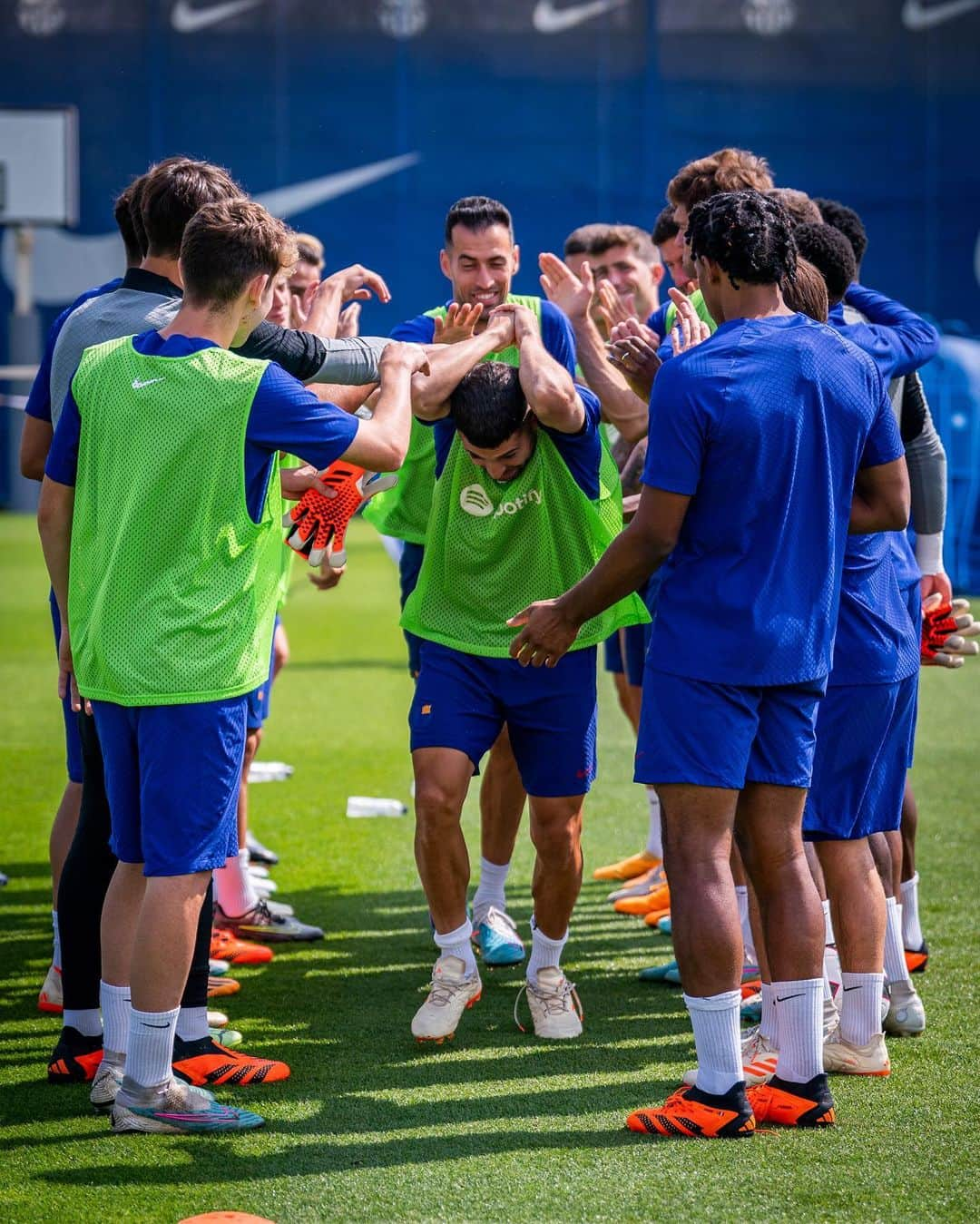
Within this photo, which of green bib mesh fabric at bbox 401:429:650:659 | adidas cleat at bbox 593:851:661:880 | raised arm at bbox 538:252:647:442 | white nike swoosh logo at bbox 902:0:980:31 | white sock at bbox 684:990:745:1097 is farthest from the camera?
white nike swoosh logo at bbox 902:0:980:31

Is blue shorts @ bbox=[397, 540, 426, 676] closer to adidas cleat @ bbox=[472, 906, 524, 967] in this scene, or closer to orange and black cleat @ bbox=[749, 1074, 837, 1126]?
adidas cleat @ bbox=[472, 906, 524, 967]

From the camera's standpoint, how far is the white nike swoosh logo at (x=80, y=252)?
25391 mm

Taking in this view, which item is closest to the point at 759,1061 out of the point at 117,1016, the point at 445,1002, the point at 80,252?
the point at 445,1002

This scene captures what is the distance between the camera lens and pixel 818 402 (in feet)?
11.7

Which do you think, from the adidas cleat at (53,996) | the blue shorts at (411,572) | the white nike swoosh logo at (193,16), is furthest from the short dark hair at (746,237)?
the white nike swoosh logo at (193,16)

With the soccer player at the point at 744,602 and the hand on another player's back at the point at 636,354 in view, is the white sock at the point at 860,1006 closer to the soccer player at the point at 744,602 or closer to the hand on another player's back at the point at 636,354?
the soccer player at the point at 744,602

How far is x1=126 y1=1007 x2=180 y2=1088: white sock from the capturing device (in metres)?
3.65

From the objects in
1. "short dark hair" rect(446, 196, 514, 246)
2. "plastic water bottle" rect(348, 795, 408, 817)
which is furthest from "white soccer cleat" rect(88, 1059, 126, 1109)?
"plastic water bottle" rect(348, 795, 408, 817)

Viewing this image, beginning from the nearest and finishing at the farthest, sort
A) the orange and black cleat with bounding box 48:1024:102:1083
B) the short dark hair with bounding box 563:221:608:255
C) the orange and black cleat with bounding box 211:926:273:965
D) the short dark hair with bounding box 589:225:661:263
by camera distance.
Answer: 1. the orange and black cleat with bounding box 48:1024:102:1083
2. the orange and black cleat with bounding box 211:926:273:965
3. the short dark hair with bounding box 589:225:661:263
4. the short dark hair with bounding box 563:221:608:255

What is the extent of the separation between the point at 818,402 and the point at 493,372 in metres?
1.13

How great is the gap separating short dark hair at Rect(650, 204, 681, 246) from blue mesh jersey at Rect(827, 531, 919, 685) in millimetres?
1663

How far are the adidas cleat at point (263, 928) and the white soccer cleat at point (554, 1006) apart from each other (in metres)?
1.16

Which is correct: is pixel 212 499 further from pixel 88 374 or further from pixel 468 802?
pixel 468 802

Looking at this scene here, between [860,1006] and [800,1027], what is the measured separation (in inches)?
16.1
